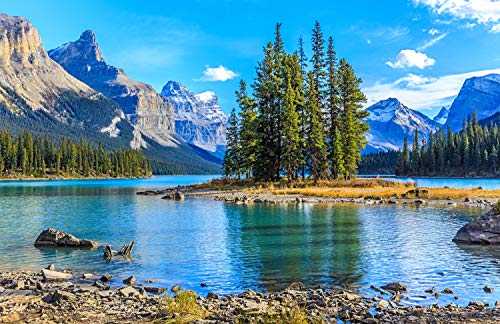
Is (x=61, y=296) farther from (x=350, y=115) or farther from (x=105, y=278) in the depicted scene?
(x=350, y=115)

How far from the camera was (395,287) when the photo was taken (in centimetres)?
1495

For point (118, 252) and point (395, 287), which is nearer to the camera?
point (395, 287)

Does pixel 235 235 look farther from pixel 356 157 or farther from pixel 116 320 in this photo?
pixel 356 157

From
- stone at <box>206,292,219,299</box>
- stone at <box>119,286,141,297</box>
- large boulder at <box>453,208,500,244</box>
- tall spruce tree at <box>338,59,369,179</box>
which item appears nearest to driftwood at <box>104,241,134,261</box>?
stone at <box>119,286,141,297</box>

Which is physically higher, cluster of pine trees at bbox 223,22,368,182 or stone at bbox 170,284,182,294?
cluster of pine trees at bbox 223,22,368,182

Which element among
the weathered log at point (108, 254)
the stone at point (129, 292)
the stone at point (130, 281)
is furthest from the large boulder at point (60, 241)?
the stone at point (129, 292)

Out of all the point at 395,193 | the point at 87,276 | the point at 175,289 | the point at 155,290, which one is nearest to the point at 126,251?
the point at 87,276

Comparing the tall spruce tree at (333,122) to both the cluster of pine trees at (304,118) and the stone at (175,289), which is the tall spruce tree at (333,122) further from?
the stone at (175,289)

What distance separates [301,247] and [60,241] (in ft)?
46.3

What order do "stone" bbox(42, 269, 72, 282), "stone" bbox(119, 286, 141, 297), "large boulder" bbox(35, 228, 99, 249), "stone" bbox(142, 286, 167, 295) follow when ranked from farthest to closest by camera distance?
"large boulder" bbox(35, 228, 99, 249)
"stone" bbox(42, 269, 72, 282)
"stone" bbox(142, 286, 167, 295)
"stone" bbox(119, 286, 141, 297)

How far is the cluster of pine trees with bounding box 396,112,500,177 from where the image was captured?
175 meters

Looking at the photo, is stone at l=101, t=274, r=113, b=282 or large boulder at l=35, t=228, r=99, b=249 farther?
large boulder at l=35, t=228, r=99, b=249

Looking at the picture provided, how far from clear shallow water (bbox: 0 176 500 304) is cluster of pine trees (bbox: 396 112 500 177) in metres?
157

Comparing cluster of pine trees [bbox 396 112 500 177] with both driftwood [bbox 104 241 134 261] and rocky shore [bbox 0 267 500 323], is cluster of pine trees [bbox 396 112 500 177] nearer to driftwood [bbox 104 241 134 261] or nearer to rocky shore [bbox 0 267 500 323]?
driftwood [bbox 104 241 134 261]
